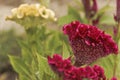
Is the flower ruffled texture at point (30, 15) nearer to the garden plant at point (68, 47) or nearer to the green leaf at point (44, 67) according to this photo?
the garden plant at point (68, 47)

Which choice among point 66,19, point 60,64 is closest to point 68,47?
point 60,64

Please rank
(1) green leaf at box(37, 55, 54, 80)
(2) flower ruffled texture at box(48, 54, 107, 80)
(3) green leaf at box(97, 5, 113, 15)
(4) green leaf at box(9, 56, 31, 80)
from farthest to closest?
(3) green leaf at box(97, 5, 113, 15) → (4) green leaf at box(9, 56, 31, 80) → (1) green leaf at box(37, 55, 54, 80) → (2) flower ruffled texture at box(48, 54, 107, 80)

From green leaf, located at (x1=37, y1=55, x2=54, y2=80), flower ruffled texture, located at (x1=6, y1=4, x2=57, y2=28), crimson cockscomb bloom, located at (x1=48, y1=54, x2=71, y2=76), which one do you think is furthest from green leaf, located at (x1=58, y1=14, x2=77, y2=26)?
crimson cockscomb bloom, located at (x1=48, y1=54, x2=71, y2=76)

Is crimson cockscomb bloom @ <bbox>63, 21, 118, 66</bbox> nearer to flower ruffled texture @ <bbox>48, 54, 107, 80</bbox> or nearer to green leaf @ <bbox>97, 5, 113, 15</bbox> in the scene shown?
flower ruffled texture @ <bbox>48, 54, 107, 80</bbox>

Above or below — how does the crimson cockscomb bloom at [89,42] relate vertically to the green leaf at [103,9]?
above

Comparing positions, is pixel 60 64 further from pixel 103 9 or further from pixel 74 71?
pixel 103 9

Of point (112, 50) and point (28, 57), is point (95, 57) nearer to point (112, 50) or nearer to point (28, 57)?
point (112, 50)

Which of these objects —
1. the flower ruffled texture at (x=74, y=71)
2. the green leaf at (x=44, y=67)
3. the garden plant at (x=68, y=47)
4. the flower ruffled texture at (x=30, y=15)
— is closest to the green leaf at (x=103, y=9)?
the garden plant at (x=68, y=47)

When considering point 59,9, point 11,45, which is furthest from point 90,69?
point 59,9

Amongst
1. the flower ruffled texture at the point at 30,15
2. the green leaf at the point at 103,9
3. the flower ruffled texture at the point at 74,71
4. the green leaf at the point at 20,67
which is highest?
the flower ruffled texture at the point at 30,15
